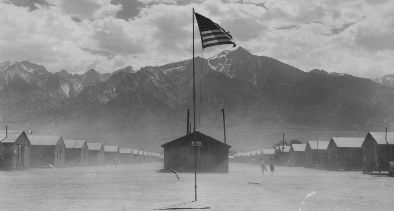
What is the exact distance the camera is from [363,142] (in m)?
87.4

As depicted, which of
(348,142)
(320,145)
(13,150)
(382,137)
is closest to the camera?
(13,150)

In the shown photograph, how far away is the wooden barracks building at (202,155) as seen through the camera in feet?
212

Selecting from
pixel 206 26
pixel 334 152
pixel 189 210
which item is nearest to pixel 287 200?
pixel 189 210

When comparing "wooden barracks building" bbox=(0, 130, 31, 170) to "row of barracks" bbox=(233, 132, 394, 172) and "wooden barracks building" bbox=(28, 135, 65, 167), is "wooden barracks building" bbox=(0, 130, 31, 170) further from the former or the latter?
"row of barracks" bbox=(233, 132, 394, 172)

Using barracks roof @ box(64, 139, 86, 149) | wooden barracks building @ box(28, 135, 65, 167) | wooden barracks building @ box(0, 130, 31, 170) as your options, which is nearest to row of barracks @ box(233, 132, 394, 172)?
barracks roof @ box(64, 139, 86, 149)

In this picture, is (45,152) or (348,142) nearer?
(348,142)

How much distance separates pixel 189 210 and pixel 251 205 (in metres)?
3.65

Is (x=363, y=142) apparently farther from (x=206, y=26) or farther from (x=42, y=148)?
(x=206, y=26)

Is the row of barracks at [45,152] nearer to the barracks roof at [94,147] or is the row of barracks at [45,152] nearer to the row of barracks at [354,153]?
the barracks roof at [94,147]

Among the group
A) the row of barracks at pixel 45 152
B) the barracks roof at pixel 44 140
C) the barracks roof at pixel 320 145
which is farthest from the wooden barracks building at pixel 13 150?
the barracks roof at pixel 320 145

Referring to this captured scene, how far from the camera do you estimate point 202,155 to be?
6475 cm

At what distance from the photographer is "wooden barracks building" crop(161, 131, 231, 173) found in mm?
64562

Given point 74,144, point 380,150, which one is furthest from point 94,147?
A: point 380,150

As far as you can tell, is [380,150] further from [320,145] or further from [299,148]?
[299,148]
